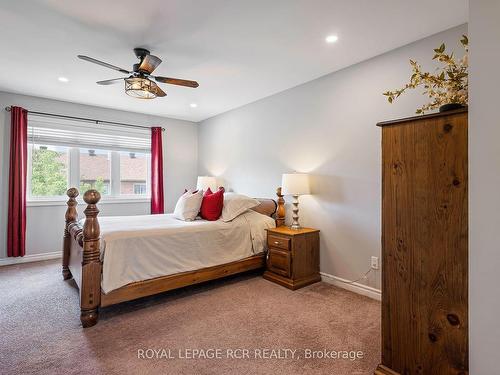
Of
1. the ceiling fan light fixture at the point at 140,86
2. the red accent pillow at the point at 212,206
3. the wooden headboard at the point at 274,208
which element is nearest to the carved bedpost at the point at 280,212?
the wooden headboard at the point at 274,208

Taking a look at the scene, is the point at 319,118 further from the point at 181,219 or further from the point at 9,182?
the point at 9,182

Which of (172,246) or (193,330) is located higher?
(172,246)

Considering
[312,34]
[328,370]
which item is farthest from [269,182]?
[328,370]

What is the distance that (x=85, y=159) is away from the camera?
4.58 metres

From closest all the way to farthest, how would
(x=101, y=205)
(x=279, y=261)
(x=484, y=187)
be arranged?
(x=484, y=187), (x=279, y=261), (x=101, y=205)

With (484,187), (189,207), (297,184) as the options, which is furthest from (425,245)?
(189,207)

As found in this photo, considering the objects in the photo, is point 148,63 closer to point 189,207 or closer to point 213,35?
point 213,35

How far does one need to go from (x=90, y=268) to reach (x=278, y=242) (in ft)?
6.30

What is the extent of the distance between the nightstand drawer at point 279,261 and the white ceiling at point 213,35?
7.00ft

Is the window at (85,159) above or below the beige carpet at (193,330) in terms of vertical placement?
above

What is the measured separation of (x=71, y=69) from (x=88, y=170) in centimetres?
199

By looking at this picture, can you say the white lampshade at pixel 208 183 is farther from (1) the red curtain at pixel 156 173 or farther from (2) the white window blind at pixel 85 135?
(2) the white window blind at pixel 85 135

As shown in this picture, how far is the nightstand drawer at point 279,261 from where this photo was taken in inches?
120

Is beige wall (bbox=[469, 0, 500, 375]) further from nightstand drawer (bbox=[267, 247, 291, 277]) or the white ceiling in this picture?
nightstand drawer (bbox=[267, 247, 291, 277])
